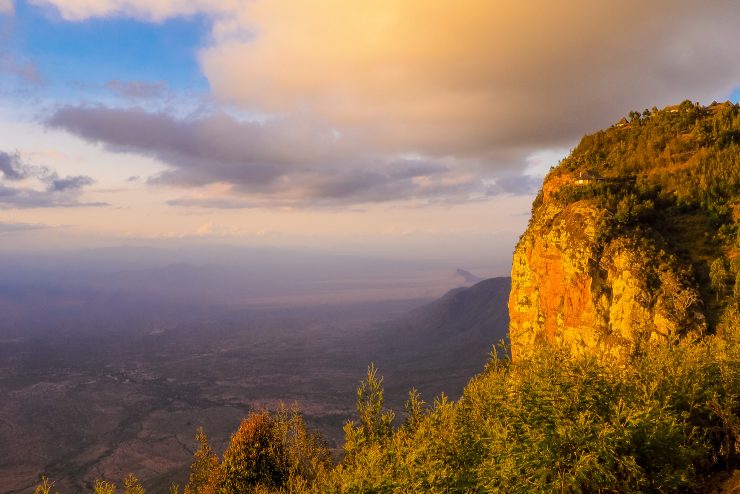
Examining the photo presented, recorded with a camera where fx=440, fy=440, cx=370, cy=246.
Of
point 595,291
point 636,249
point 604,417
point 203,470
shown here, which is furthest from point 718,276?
point 203,470

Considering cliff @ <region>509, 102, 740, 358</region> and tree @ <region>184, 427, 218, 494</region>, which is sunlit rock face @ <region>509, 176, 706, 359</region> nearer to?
cliff @ <region>509, 102, 740, 358</region>

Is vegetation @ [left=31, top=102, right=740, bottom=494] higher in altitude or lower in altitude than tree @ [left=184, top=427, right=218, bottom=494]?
higher

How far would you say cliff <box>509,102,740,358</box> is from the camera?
112 feet

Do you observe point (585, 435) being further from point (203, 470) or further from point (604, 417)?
point (203, 470)

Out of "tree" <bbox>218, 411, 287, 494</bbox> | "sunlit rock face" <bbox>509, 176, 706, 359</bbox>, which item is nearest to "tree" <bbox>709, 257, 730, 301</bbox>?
"sunlit rock face" <bbox>509, 176, 706, 359</bbox>

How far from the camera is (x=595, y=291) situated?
37.4 m

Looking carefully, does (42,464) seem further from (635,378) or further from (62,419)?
(635,378)

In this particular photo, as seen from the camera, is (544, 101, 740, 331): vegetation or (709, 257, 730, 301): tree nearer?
(709, 257, 730, 301): tree

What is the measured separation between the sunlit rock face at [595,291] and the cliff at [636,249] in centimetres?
9

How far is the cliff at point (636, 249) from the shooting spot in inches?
1347

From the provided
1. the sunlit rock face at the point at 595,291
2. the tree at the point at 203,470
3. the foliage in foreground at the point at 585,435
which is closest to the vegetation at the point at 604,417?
the foliage in foreground at the point at 585,435

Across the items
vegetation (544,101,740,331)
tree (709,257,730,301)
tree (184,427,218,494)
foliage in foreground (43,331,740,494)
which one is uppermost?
vegetation (544,101,740,331)

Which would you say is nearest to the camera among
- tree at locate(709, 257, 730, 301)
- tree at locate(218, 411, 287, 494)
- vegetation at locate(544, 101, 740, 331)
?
tree at locate(709, 257, 730, 301)

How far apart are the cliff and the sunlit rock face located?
0.09 m
